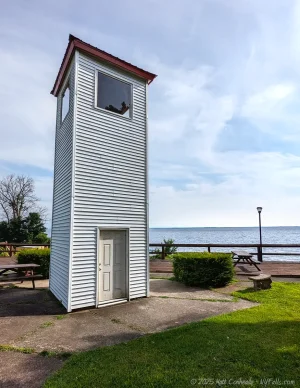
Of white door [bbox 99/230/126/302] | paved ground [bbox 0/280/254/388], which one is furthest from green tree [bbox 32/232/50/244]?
white door [bbox 99/230/126/302]

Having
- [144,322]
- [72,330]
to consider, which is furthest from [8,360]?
[144,322]

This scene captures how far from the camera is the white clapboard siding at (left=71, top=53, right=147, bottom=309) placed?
5.83m

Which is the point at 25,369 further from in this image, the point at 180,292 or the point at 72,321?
the point at 180,292

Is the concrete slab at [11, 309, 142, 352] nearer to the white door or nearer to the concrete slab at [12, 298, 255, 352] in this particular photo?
the concrete slab at [12, 298, 255, 352]

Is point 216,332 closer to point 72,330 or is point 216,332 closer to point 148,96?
point 72,330

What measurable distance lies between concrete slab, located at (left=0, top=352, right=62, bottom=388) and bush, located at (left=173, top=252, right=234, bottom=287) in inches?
210

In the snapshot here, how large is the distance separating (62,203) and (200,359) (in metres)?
4.85

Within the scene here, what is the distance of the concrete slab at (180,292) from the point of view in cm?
665

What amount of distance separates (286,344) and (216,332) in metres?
1.01

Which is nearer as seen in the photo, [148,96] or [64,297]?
[64,297]

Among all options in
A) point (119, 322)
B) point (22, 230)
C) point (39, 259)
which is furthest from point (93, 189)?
point (22, 230)

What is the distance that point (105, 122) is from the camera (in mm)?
6637

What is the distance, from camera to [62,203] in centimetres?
668

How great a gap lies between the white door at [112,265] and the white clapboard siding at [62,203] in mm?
828
